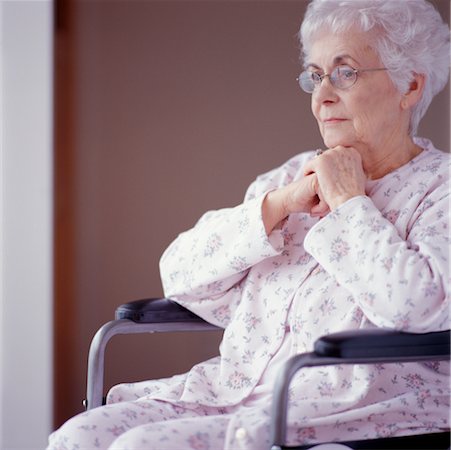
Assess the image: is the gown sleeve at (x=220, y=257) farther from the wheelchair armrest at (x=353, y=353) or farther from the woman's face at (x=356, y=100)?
the wheelchair armrest at (x=353, y=353)

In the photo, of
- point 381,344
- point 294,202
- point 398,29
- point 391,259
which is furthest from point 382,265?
point 398,29

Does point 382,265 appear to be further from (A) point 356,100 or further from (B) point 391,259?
(A) point 356,100

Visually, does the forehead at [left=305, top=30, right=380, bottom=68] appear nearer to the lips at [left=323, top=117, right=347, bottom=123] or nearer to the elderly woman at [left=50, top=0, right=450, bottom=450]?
the elderly woman at [left=50, top=0, right=450, bottom=450]

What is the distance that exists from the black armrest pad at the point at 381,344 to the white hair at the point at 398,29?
24.9 inches

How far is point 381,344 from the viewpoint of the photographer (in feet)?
4.42

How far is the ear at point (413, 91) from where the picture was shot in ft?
5.90

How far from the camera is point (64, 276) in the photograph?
111 inches

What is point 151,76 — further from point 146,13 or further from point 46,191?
point 46,191

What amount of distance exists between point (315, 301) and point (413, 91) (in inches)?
20.7

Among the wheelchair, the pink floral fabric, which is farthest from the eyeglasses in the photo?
the wheelchair

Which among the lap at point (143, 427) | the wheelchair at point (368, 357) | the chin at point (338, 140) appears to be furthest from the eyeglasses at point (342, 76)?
the lap at point (143, 427)

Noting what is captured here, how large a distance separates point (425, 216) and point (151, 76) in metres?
1.45

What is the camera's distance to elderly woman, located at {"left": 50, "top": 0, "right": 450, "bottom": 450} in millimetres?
1483

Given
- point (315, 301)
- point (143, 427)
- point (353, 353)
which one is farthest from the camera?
point (315, 301)
